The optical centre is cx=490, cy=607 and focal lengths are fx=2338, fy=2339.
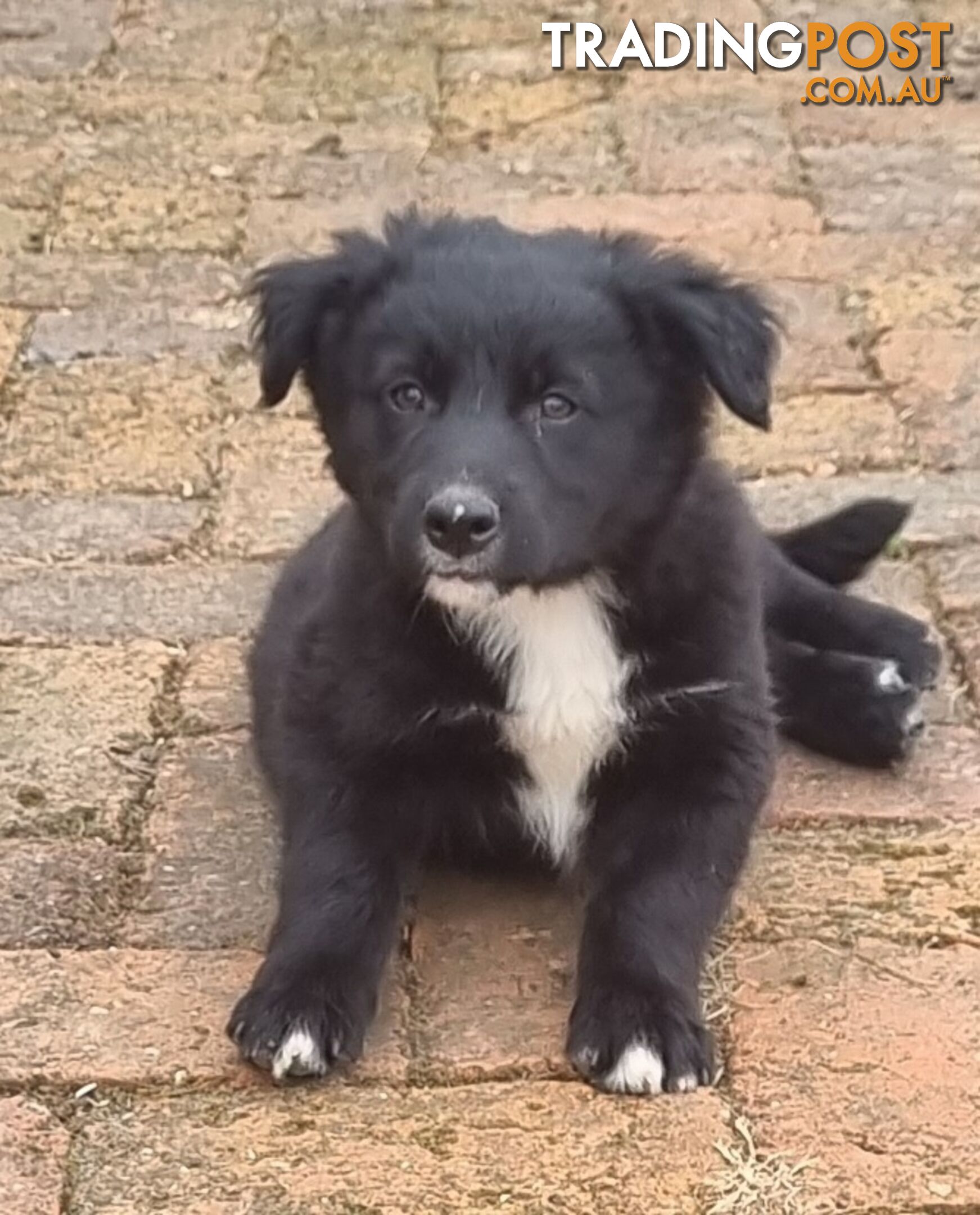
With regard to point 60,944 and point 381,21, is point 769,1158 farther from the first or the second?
point 381,21

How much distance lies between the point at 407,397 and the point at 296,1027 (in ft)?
2.83

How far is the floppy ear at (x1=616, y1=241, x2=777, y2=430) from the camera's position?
126 inches

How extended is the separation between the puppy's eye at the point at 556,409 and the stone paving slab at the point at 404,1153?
0.88 meters

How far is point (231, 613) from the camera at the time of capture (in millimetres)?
4438

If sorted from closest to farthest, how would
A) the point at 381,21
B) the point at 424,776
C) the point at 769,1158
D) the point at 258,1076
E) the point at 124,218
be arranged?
the point at 769,1158
the point at 258,1076
the point at 424,776
the point at 124,218
the point at 381,21

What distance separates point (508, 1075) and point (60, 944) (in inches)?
28.9

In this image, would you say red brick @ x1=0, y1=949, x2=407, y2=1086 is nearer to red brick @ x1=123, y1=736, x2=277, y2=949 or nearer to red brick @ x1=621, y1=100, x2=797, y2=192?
red brick @ x1=123, y1=736, x2=277, y2=949

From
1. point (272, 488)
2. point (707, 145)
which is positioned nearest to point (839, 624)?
point (272, 488)

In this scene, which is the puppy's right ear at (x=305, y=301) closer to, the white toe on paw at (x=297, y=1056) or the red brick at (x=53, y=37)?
the white toe on paw at (x=297, y=1056)

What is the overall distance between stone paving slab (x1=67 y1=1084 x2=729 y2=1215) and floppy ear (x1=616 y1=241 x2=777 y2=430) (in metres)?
0.95

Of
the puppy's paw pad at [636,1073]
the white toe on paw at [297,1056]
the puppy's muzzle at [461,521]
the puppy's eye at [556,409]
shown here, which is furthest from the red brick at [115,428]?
the puppy's paw pad at [636,1073]

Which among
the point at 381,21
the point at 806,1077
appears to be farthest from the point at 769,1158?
the point at 381,21

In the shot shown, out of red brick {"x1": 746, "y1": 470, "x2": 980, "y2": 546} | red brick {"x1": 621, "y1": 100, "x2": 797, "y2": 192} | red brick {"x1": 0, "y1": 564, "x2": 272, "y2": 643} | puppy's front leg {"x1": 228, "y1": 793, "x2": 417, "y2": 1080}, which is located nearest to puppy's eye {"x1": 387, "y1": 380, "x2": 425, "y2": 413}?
puppy's front leg {"x1": 228, "y1": 793, "x2": 417, "y2": 1080}

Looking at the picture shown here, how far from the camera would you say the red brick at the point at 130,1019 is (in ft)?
9.94
